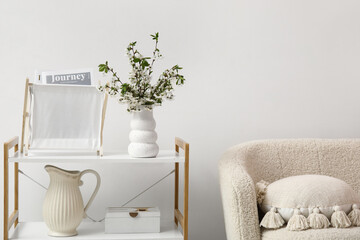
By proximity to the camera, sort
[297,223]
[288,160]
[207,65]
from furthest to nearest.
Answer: [207,65] < [288,160] < [297,223]

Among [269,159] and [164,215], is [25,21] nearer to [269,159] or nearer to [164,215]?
[164,215]

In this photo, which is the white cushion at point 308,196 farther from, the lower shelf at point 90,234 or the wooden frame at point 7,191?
the wooden frame at point 7,191

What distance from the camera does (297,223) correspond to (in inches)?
76.5

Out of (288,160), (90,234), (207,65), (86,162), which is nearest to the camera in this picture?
(86,162)

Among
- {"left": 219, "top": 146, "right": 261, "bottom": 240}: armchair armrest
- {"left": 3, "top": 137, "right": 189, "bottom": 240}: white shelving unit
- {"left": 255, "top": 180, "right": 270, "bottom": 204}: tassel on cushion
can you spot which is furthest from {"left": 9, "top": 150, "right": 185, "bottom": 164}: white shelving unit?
{"left": 255, "top": 180, "right": 270, "bottom": 204}: tassel on cushion

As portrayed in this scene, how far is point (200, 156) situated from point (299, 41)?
84 cm

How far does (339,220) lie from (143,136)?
856mm

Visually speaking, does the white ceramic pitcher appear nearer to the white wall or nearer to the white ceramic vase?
the white ceramic vase

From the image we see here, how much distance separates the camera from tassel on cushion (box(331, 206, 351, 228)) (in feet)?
6.43

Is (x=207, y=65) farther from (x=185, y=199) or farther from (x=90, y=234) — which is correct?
(x=90, y=234)

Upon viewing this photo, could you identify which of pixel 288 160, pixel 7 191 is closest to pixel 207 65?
pixel 288 160

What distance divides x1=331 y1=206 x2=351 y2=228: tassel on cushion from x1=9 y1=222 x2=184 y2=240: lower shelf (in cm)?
62

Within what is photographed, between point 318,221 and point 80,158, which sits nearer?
point 318,221

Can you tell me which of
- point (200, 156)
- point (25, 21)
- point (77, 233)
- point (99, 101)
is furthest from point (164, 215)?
point (25, 21)
